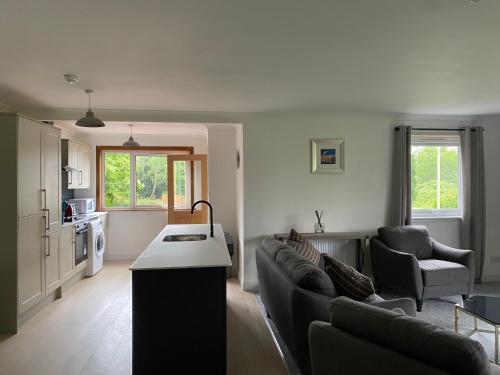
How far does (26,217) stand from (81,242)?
160 centimetres

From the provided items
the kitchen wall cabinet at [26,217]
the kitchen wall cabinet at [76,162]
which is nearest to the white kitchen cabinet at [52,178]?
the kitchen wall cabinet at [26,217]

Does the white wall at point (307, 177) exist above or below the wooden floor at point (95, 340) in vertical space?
above

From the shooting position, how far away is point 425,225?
15.9 ft

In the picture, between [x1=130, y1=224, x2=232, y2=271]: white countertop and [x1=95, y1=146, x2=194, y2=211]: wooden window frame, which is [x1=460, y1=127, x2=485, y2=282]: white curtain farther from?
[x1=95, y1=146, x2=194, y2=211]: wooden window frame

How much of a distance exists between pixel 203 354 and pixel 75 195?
4848mm

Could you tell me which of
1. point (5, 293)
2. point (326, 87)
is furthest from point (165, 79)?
point (5, 293)

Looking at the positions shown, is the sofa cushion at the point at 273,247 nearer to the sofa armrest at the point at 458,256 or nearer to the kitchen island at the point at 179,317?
the kitchen island at the point at 179,317

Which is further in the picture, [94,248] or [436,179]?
[94,248]

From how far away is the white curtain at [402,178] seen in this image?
461 cm

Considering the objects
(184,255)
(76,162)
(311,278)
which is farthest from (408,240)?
(76,162)

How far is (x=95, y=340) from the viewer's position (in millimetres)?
3020

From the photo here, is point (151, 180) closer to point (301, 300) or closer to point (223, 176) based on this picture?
point (223, 176)

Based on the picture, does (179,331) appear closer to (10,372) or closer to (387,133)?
(10,372)

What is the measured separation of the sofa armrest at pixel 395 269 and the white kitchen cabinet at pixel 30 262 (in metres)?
4.00
